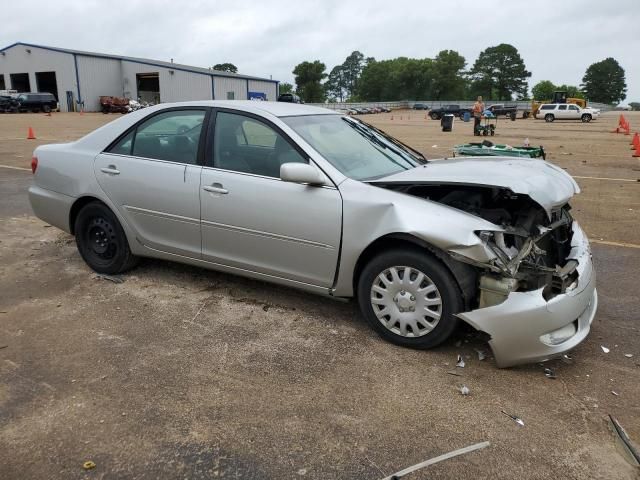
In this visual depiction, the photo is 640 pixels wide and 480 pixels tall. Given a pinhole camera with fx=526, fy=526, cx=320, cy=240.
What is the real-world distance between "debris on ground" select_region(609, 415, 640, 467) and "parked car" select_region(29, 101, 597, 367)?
47 cm

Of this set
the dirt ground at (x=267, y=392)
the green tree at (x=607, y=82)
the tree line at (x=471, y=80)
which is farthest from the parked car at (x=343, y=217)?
the green tree at (x=607, y=82)

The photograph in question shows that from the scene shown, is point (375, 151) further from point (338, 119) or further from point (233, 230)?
point (233, 230)

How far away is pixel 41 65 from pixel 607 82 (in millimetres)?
115528

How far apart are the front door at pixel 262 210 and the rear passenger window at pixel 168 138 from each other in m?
0.19

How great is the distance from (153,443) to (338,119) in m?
2.93

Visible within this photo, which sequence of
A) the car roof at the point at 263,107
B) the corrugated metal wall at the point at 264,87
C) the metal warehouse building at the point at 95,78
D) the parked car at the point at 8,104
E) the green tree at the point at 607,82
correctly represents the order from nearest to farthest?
the car roof at the point at 263,107
the parked car at the point at 8,104
the metal warehouse building at the point at 95,78
the corrugated metal wall at the point at 264,87
the green tree at the point at 607,82

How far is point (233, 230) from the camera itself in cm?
391

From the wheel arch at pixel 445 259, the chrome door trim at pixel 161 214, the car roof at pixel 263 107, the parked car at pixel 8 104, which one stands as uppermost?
the parked car at pixel 8 104

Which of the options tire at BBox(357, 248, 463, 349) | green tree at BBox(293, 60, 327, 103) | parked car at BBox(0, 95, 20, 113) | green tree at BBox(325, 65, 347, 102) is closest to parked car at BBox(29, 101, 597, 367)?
tire at BBox(357, 248, 463, 349)

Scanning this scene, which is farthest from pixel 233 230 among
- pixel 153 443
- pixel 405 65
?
pixel 405 65

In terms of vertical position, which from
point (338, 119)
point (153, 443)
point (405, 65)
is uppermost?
point (405, 65)

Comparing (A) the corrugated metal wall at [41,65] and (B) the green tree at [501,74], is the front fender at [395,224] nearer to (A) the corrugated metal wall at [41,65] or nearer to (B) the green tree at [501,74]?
(A) the corrugated metal wall at [41,65]

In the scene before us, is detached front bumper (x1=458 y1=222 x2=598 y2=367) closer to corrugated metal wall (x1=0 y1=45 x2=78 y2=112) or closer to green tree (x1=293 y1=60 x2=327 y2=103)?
corrugated metal wall (x1=0 y1=45 x2=78 y2=112)

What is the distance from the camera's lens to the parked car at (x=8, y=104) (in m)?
41.6
